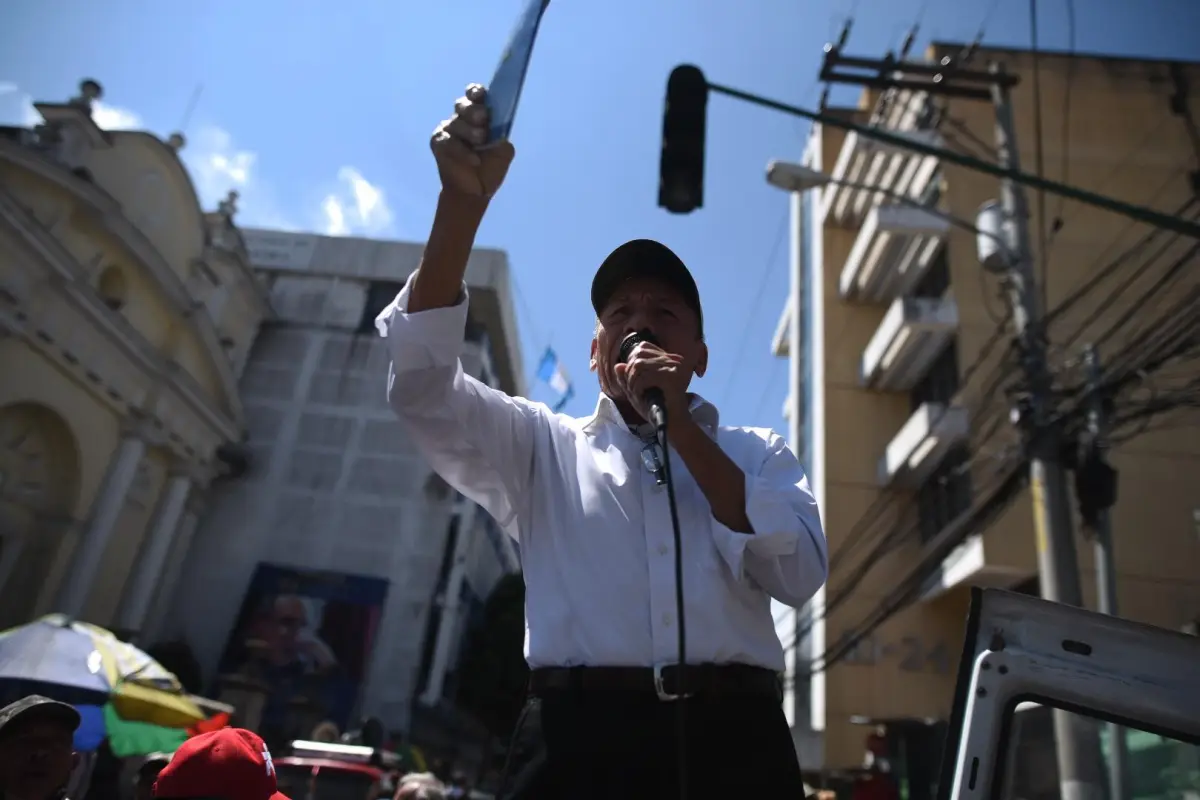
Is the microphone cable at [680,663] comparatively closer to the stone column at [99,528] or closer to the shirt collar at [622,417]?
the shirt collar at [622,417]

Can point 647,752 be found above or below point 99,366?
below

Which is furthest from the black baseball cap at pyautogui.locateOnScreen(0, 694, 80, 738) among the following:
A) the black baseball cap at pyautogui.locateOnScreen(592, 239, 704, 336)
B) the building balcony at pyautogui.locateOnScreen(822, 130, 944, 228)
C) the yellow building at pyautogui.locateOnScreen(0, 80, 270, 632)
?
the building balcony at pyautogui.locateOnScreen(822, 130, 944, 228)

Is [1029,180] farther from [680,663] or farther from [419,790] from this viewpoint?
[419,790]

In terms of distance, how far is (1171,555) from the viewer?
499 inches

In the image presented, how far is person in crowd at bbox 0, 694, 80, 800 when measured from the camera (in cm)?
295

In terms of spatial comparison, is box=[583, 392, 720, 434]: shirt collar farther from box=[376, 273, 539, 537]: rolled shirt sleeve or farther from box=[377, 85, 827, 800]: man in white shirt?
box=[376, 273, 539, 537]: rolled shirt sleeve

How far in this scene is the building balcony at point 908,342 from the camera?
15.5 m

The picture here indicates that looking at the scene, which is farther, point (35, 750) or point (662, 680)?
point (35, 750)

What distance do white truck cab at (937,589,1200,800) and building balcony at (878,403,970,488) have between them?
1347 centimetres

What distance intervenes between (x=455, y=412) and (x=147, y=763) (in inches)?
154

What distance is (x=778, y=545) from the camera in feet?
4.29

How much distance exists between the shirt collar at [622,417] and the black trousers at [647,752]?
548 millimetres

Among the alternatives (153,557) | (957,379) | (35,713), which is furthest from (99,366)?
(957,379)

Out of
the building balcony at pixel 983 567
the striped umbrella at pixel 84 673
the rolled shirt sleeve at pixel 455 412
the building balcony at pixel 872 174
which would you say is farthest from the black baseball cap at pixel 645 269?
the building balcony at pixel 872 174
